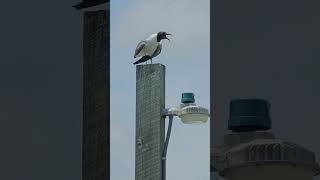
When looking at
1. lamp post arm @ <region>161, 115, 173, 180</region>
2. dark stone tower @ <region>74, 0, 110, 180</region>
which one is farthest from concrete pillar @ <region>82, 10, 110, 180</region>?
lamp post arm @ <region>161, 115, 173, 180</region>

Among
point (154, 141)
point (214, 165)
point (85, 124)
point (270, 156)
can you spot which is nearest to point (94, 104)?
point (85, 124)

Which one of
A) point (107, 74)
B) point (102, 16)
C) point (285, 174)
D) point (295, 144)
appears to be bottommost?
point (285, 174)

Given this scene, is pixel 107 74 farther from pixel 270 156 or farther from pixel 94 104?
pixel 270 156

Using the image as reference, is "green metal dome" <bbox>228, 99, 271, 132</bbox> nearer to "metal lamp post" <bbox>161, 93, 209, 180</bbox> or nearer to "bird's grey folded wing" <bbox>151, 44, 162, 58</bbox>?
"bird's grey folded wing" <bbox>151, 44, 162, 58</bbox>

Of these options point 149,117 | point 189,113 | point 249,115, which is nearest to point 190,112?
point 189,113

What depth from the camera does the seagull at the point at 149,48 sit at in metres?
13.1

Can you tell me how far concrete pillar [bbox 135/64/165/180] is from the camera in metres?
12.1

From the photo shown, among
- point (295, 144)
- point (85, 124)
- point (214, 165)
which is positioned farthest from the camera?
point (214, 165)

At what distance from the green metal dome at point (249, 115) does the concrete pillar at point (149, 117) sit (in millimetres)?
2518

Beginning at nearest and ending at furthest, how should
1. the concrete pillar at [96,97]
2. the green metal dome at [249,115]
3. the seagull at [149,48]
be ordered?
1. the concrete pillar at [96,97]
2. the seagull at [149,48]
3. the green metal dome at [249,115]

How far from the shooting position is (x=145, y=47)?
13109mm

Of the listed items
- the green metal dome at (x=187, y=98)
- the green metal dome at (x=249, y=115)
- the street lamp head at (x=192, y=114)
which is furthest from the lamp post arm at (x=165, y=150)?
the green metal dome at (x=249, y=115)

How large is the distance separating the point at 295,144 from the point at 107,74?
5210mm

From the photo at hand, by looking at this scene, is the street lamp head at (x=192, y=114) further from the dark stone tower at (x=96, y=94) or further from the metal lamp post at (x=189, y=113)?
the dark stone tower at (x=96, y=94)
